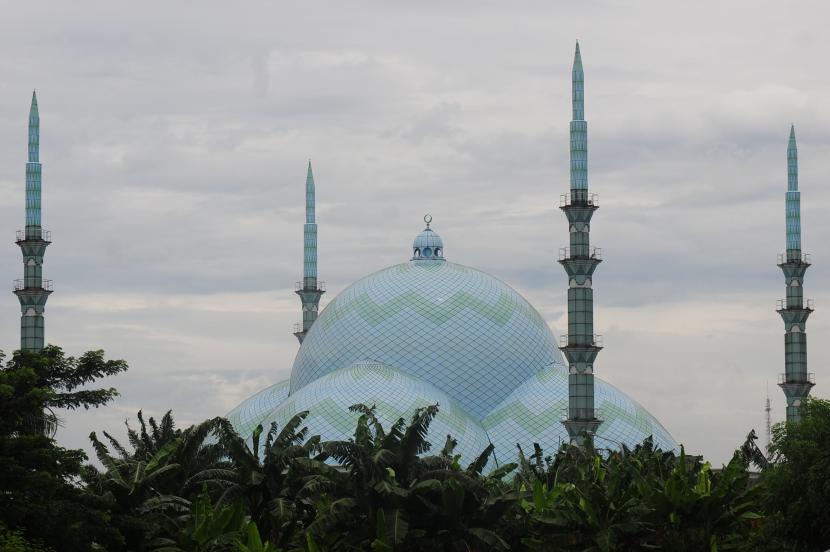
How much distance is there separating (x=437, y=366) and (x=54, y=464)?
3596 cm

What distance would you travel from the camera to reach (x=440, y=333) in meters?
86.4

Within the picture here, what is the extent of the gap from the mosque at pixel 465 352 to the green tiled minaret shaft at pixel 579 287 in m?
0.05

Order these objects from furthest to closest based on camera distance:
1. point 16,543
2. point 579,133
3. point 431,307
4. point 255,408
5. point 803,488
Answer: point 255,408 → point 431,307 → point 579,133 → point 803,488 → point 16,543

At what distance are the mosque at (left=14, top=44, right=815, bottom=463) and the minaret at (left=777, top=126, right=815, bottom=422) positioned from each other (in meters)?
0.07

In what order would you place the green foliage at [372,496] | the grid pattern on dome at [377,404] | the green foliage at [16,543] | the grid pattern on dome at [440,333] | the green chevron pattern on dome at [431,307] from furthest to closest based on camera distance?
the green chevron pattern on dome at [431,307]
the grid pattern on dome at [440,333]
the grid pattern on dome at [377,404]
the green foliage at [372,496]
the green foliage at [16,543]

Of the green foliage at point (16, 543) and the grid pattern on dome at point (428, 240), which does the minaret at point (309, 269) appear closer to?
the grid pattern on dome at point (428, 240)

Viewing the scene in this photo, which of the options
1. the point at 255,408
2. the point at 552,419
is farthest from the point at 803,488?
the point at 255,408

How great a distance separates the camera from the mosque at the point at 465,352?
7975 cm

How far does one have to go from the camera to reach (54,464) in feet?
169

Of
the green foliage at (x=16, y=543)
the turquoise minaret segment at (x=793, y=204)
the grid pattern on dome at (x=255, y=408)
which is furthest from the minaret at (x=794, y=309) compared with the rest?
the green foliage at (x=16, y=543)

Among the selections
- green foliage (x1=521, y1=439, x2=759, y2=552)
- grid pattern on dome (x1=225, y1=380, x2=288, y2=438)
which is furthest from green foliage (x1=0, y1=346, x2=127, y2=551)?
grid pattern on dome (x1=225, y1=380, x2=288, y2=438)

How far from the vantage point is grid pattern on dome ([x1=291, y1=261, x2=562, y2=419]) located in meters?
85.6

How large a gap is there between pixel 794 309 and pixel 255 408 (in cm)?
2867

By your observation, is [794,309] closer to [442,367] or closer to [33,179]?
[442,367]
